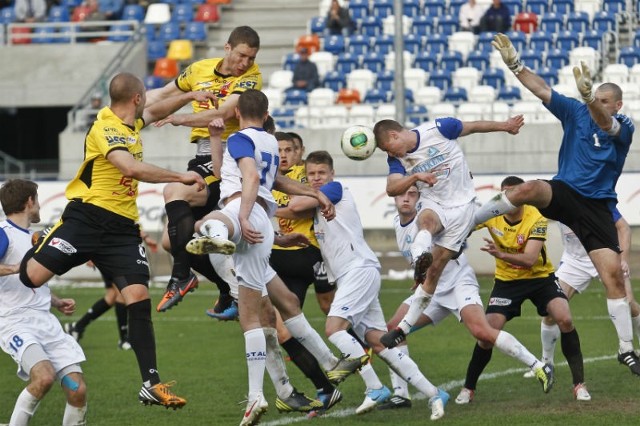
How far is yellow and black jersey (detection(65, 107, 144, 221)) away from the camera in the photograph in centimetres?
984

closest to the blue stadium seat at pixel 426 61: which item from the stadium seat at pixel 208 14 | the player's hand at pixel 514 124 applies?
the stadium seat at pixel 208 14

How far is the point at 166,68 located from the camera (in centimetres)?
3139

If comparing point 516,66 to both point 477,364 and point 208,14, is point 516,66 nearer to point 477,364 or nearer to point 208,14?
point 477,364

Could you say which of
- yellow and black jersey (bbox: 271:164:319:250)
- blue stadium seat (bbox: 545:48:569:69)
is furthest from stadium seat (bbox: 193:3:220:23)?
yellow and black jersey (bbox: 271:164:319:250)

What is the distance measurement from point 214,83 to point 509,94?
1682cm

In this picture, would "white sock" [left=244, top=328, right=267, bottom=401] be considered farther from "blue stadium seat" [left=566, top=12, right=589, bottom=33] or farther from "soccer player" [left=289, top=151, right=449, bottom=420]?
"blue stadium seat" [left=566, top=12, right=589, bottom=33]

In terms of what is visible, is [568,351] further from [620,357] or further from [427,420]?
[427,420]

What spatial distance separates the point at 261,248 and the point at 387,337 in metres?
1.58

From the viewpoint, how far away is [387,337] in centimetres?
1105

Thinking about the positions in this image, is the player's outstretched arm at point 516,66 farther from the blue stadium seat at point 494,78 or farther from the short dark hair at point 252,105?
the blue stadium seat at point 494,78

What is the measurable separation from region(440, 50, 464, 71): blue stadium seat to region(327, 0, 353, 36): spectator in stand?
279cm

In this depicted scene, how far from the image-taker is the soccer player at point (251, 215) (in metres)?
9.84

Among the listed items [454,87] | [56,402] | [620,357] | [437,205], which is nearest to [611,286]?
[620,357]

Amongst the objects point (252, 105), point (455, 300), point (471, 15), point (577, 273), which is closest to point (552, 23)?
point (471, 15)
